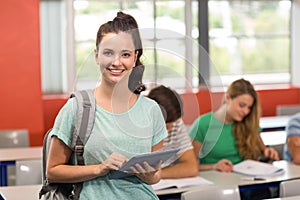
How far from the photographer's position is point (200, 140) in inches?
94.7

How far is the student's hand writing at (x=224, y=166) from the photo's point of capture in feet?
13.7

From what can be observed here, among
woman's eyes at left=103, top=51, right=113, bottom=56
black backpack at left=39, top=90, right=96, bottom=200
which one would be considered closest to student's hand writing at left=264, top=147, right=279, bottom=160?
black backpack at left=39, top=90, right=96, bottom=200

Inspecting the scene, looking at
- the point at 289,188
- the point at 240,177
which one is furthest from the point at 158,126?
the point at 240,177

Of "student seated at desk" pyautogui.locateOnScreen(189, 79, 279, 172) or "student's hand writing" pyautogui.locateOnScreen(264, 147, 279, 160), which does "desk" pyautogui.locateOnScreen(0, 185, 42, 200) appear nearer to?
"student seated at desk" pyautogui.locateOnScreen(189, 79, 279, 172)

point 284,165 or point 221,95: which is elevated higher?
point 221,95

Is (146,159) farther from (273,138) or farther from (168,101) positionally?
(273,138)

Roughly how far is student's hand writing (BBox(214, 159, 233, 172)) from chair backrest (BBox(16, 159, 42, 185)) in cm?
116

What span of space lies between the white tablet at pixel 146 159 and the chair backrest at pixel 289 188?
1369mm

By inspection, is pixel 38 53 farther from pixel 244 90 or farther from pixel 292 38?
pixel 292 38

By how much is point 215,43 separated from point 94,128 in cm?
580

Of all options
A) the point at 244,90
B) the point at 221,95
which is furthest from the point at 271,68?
the point at 221,95

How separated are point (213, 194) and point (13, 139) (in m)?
2.61

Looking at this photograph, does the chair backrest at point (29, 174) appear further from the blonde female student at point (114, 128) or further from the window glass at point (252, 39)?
the window glass at point (252, 39)

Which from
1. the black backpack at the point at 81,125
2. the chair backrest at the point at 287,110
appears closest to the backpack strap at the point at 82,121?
the black backpack at the point at 81,125
